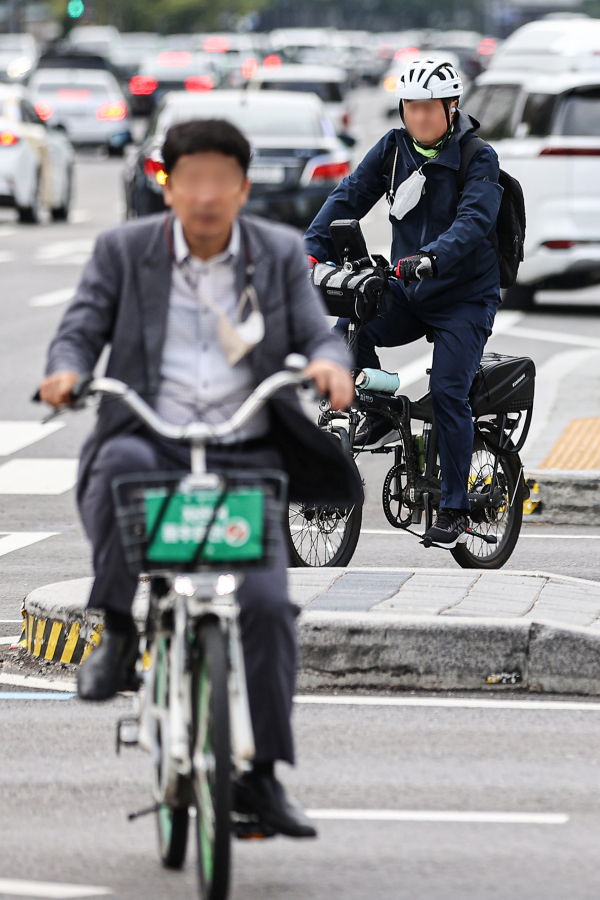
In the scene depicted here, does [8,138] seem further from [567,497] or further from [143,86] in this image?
[143,86]

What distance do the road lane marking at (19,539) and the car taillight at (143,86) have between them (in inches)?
1755

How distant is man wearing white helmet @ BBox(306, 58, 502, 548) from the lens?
284 inches

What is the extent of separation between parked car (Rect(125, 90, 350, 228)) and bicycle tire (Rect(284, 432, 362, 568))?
37.7ft

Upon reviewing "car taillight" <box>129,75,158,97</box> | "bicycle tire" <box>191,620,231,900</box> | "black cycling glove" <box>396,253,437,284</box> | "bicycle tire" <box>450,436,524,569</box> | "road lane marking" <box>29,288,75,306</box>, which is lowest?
"car taillight" <box>129,75,158,97</box>

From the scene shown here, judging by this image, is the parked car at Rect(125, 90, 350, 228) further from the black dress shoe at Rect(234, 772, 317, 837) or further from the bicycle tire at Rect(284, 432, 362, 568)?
the black dress shoe at Rect(234, 772, 317, 837)

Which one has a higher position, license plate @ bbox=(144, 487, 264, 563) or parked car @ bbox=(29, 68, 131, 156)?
license plate @ bbox=(144, 487, 264, 563)

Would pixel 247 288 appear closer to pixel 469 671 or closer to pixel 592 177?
pixel 469 671

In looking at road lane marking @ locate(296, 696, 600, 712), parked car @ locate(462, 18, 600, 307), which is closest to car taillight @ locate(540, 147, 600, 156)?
parked car @ locate(462, 18, 600, 307)

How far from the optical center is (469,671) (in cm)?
602

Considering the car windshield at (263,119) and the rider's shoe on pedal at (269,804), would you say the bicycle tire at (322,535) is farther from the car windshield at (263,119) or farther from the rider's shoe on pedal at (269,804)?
the car windshield at (263,119)

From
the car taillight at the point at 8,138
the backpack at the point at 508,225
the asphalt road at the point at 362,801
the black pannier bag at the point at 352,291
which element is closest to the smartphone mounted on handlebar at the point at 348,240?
the black pannier bag at the point at 352,291

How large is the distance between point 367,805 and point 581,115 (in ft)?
41.2

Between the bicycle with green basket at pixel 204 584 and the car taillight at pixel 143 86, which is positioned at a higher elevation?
the bicycle with green basket at pixel 204 584

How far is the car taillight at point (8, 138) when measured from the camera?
24391 millimetres
